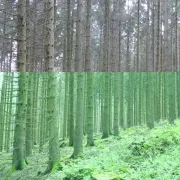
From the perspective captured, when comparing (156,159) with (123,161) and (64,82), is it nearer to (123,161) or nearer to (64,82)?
(123,161)

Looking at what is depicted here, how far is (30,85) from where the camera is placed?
10.7m

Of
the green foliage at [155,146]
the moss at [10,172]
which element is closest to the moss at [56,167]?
the moss at [10,172]

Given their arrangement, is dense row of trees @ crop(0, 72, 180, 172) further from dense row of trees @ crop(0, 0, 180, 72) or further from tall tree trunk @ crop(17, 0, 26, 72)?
dense row of trees @ crop(0, 0, 180, 72)

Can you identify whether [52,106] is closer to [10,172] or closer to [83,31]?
[10,172]

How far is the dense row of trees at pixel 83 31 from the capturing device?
9000mm

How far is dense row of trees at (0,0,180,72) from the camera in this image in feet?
29.5

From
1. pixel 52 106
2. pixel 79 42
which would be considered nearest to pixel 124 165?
pixel 52 106

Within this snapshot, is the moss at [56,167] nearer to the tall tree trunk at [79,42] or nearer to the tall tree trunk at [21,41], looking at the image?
the tall tree trunk at [21,41]

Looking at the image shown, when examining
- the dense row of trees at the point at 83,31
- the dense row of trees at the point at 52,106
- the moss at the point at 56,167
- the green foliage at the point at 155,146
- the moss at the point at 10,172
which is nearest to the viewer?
the green foliage at the point at 155,146

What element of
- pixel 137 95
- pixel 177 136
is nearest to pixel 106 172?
pixel 177 136

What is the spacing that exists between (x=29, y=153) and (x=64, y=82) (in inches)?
162

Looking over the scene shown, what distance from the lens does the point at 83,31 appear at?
19.6m

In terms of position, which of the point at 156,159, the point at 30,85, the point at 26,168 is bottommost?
the point at 26,168

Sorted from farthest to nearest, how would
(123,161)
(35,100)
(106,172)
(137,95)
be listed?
(137,95)
(35,100)
(123,161)
(106,172)
